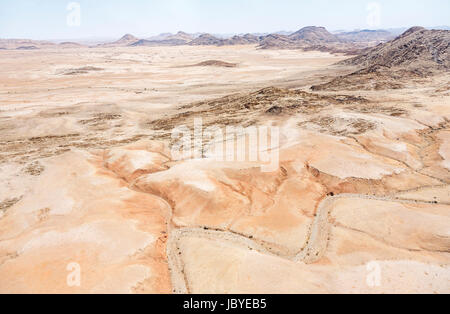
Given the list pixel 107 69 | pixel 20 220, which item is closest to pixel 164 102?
pixel 20 220

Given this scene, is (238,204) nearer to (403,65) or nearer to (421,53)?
(403,65)

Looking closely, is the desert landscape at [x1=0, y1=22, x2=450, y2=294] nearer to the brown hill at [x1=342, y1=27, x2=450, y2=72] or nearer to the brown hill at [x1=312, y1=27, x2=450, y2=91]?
the brown hill at [x1=312, y1=27, x2=450, y2=91]

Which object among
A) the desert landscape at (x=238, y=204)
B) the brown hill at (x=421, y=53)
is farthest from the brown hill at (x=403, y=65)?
the desert landscape at (x=238, y=204)

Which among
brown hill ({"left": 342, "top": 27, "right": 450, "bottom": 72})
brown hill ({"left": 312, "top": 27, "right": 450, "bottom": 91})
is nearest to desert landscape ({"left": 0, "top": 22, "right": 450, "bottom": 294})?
brown hill ({"left": 312, "top": 27, "right": 450, "bottom": 91})

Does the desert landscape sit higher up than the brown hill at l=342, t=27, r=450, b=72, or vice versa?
the brown hill at l=342, t=27, r=450, b=72

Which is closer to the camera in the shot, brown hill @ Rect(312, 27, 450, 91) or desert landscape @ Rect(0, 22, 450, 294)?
desert landscape @ Rect(0, 22, 450, 294)

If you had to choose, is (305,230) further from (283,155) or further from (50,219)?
(50,219)

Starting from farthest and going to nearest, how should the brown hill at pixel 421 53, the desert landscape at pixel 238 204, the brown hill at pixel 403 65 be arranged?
the brown hill at pixel 421 53 → the brown hill at pixel 403 65 → the desert landscape at pixel 238 204

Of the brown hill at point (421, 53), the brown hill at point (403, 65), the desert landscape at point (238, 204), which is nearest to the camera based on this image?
the desert landscape at point (238, 204)

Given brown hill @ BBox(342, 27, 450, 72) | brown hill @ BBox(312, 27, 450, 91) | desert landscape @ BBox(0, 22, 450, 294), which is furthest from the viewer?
brown hill @ BBox(342, 27, 450, 72)

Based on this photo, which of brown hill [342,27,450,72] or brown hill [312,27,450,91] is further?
brown hill [342,27,450,72]

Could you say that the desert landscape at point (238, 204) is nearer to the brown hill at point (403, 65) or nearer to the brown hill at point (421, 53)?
the brown hill at point (403, 65)

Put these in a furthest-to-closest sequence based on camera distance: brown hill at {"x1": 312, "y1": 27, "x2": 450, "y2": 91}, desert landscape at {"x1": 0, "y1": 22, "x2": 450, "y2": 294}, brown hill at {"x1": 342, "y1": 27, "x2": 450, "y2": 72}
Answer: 1. brown hill at {"x1": 342, "y1": 27, "x2": 450, "y2": 72}
2. brown hill at {"x1": 312, "y1": 27, "x2": 450, "y2": 91}
3. desert landscape at {"x1": 0, "y1": 22, "x2": 450, "y2": 294}
